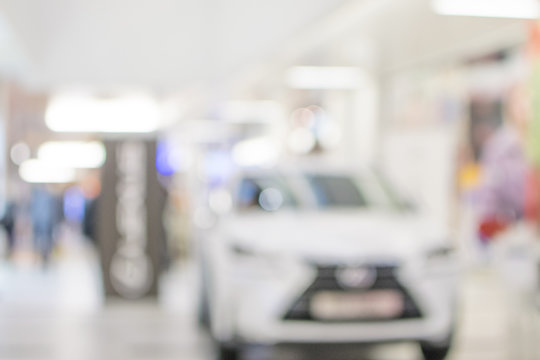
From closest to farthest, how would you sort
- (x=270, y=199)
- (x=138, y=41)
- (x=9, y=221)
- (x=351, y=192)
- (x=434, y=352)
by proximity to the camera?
(x=434, y=352), (x=270, y=199), (x=351, y=192), (x=138, y=41), (x=9, y=221)

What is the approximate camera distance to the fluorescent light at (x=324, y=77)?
17750 mm

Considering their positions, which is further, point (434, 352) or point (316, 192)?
point (316, 192)

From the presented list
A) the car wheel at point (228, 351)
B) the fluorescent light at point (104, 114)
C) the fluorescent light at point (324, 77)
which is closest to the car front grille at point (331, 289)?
the car wheel at point (228, 351)

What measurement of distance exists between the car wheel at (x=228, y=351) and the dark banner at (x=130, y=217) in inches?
181

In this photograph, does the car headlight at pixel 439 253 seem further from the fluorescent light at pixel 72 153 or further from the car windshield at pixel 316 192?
the fluorescent light at pixel 72 153

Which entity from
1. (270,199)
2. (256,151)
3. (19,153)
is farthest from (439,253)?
(256,151)

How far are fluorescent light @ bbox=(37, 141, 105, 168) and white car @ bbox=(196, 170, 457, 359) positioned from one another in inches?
886

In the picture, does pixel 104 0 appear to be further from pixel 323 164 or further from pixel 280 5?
pixel 323 164

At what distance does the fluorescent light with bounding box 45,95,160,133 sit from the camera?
1551cm

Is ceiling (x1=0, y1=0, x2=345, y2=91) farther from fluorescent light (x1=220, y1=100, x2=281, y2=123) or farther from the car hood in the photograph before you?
fluorescent light (x1=220, y1=100, x2=281, y2=123)

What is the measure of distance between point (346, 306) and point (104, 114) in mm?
12109

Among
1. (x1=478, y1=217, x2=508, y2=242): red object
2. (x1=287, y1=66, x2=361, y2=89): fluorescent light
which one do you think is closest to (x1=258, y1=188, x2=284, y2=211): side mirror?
(x1=478, y1=217, x2=508, y2=242): red object

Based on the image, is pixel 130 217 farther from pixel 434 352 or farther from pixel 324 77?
pixel 324 77

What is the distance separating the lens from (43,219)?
18.7 m
